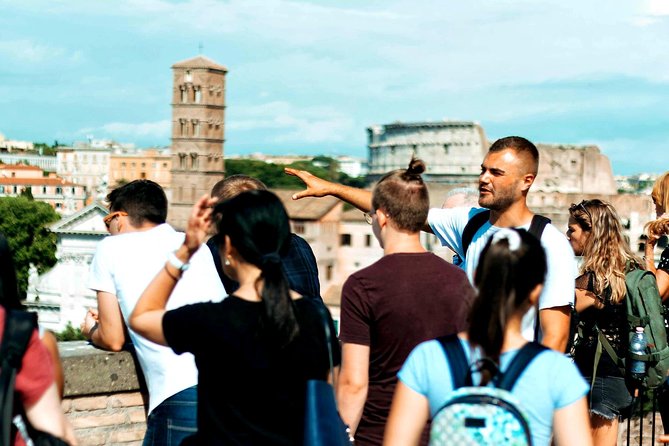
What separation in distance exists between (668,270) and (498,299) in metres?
2.49

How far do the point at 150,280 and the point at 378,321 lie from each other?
2.39 feet

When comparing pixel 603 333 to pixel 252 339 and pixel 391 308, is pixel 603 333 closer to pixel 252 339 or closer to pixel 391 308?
pixel 391 308

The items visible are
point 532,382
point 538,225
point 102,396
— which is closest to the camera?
point 532,382

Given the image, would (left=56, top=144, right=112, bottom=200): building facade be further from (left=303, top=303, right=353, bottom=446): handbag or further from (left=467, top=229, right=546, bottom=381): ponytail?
(left=467, top=229, right=546, bottom=381): ponytail

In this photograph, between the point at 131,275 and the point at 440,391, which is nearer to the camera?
the point at 440,391

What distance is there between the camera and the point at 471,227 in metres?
4.56

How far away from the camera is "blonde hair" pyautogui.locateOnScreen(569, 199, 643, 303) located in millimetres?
4836

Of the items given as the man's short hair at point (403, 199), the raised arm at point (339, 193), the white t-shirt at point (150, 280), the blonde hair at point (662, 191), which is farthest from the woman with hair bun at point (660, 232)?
the white t-shirt at point (150, 280)

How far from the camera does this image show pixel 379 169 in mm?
112438

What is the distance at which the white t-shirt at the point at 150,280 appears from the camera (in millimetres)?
3812

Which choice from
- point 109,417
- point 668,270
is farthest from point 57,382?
point 668,270

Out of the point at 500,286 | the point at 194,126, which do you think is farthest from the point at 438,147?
the point at 500,286

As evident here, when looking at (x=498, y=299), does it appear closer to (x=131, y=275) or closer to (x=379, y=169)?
(x=131, y=275)

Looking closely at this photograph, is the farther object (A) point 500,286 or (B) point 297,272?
(B) point 297,272
